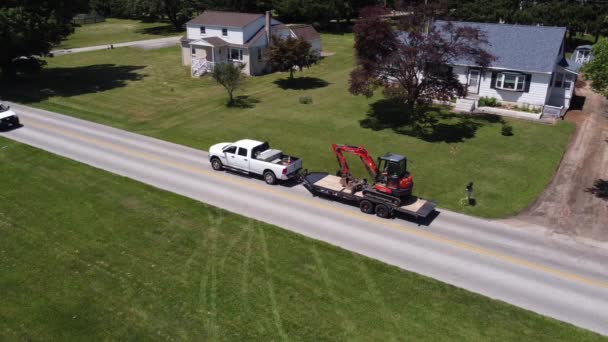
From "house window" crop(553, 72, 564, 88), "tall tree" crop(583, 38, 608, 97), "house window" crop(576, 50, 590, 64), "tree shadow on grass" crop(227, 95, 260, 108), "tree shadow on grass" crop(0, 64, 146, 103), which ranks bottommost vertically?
"tree shadow on grass" crop(227, 95, 260, 108)

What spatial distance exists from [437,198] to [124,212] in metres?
15.9

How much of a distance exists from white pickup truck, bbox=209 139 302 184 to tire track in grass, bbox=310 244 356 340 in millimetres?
6507

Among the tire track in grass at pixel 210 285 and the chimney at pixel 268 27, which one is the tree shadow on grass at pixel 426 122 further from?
the tire track in grass at pixel 210 285

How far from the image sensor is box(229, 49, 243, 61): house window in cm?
5319

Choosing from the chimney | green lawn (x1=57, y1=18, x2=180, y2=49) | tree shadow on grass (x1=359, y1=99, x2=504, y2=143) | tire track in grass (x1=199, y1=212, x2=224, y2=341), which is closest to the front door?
tree shadow on grass (x1=359, y1=99, x2=504, y2=143)

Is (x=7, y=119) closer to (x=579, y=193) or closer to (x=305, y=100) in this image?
(x=305, y=100)

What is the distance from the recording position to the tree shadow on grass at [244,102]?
4181cm

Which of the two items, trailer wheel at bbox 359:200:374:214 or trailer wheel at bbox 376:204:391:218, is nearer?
trailer wheel at bbox 376:204:391:218

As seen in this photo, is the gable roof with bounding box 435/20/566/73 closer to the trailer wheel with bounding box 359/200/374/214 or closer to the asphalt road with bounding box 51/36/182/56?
the trailer wheel with bounding box 359/200/374/214

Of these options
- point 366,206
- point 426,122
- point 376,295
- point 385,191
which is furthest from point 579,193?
point 376,295

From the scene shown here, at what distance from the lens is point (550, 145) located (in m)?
33.0

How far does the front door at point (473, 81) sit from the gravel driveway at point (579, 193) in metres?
7.86

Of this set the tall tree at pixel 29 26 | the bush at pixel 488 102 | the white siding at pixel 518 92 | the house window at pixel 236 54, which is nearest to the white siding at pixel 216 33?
the house window at pixel 236 54

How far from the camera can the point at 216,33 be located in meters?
54.8
